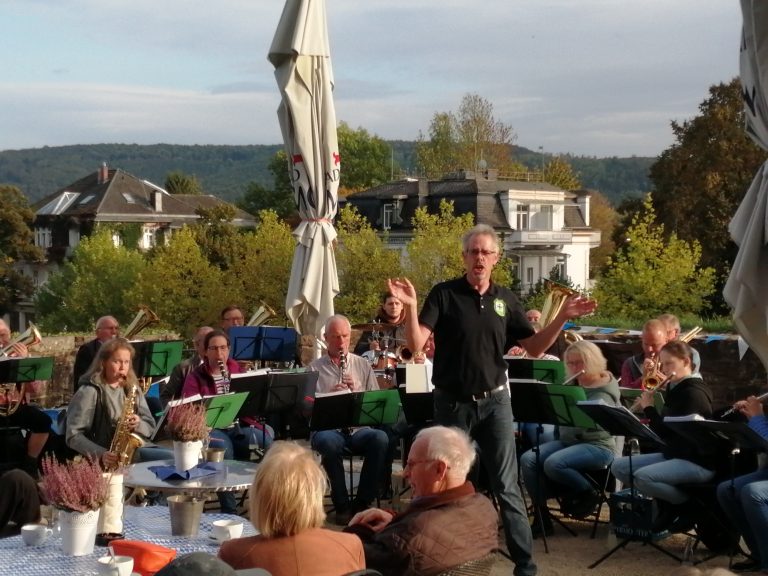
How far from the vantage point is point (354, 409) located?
8.45 metres

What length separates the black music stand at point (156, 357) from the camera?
1095 cm

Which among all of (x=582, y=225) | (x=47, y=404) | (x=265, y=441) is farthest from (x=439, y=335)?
(x=582, y=225)

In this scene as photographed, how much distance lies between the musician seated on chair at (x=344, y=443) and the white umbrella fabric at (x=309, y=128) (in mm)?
1419

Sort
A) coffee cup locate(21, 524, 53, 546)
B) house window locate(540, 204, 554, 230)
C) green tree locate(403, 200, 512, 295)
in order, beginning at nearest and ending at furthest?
coffee cup locate(21, 524, 53, 546)
green tree locate(403, 200, 512, 295)
house window locate(540, 204, 554, 230)

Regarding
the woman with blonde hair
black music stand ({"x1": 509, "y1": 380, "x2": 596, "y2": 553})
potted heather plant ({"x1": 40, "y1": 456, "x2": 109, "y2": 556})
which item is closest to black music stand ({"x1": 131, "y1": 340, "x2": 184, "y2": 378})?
black music stand ({"x1": 509, "y1": 380, "x2": 596, "y2": 553})

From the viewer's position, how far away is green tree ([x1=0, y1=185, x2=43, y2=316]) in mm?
59938

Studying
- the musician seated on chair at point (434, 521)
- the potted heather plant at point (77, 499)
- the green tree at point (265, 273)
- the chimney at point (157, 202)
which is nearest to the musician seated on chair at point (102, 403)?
the potted heather plant at point (77, 499)

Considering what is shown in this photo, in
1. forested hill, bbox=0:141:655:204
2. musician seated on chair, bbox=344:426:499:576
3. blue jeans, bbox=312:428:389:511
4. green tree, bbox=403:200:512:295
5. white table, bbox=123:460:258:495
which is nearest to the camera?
musician seated on chair, bbox=344:426:499:576

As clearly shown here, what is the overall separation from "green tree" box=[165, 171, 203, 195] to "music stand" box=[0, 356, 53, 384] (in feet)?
334

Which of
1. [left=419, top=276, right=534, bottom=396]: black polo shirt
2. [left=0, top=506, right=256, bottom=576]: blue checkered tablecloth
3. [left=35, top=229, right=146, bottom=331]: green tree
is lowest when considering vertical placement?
[left=35, top=229, right=146, bottom=331]: green tree

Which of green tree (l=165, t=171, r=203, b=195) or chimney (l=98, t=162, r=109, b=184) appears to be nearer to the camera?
chimney (l=98, t=162, r=109, b=184)

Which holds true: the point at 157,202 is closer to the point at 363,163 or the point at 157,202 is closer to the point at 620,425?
the point at 363,163

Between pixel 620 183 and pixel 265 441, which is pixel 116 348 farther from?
pixel 620 183

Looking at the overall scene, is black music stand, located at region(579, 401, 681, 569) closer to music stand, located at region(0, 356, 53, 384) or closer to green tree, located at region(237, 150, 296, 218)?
music stand, located at region(0, 356, 53, 384)
